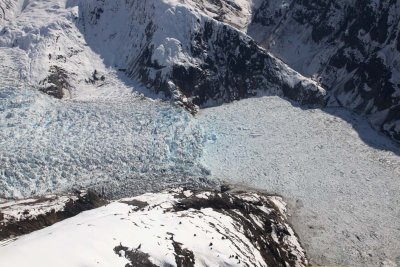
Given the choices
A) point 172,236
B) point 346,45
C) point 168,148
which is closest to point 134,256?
point 172,236

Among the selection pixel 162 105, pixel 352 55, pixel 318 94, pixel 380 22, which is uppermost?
pixel 380 22

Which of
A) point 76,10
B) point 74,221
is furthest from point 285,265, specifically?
point 76,10

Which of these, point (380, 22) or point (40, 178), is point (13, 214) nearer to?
point (40, 178)

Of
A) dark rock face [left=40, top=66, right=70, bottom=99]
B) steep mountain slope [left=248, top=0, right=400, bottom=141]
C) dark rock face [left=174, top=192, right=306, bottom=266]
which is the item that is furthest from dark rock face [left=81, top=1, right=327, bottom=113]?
dark rock face [left=174, top=192, right=306, bottom=266]

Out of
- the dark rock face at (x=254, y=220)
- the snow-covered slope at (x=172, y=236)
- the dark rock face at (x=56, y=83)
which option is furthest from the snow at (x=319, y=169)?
the dark rock face at (x=56, y=83)

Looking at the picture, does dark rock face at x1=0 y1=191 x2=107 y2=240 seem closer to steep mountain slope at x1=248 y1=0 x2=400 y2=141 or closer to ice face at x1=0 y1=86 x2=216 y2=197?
ice face at x1=0 y1=86 x2=216 y2=197

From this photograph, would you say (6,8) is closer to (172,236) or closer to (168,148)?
(168,148)

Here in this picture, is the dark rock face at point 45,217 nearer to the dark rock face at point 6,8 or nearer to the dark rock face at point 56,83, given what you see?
the dark rock face at point 56,83

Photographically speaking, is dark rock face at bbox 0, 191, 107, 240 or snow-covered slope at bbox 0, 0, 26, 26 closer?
dark rock face at bbox 0, 191, 107, 240
